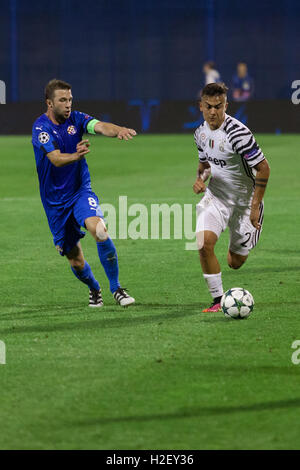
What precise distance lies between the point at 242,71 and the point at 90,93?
8891mm

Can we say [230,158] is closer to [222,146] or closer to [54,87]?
[222,146]

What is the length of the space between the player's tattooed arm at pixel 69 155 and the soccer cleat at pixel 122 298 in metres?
1.25

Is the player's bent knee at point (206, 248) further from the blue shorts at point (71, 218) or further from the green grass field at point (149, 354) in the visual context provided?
the blue shorts at point (71, 218)

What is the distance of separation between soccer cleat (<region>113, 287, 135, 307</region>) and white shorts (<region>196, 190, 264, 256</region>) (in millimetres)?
826

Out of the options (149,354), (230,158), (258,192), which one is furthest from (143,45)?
(149,354)

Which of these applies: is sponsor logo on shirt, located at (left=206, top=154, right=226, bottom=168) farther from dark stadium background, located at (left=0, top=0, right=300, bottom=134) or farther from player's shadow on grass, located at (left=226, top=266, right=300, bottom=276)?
dark stadium background, located at (left=0, top=0, right=300, bottom=134)

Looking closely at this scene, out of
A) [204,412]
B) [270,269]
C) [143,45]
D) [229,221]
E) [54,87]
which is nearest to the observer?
[204,412]

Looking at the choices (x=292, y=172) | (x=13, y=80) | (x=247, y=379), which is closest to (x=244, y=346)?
(x=247, y=379)

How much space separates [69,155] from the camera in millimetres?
8719

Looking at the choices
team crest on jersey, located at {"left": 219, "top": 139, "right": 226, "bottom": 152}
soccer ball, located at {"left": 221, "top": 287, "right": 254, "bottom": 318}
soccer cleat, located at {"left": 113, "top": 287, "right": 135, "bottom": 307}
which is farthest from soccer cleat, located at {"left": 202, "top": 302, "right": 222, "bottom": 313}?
team crest on jersey, located at {"left": 219, "top": 139, "right": 226, "bottom": 152}

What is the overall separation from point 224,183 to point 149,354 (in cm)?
250
